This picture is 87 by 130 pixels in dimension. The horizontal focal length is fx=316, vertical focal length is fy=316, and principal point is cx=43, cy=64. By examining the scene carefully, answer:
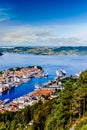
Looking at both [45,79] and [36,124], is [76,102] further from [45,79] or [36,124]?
[45,79]

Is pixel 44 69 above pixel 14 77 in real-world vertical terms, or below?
below

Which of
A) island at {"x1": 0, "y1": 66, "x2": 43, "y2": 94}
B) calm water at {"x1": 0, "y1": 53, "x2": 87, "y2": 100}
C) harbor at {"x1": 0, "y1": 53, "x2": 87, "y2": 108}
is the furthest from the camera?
island at {"x1": 0, "y1": 66, "x2": 43, "y2": 94}

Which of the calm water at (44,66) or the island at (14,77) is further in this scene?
the island at (14,77)

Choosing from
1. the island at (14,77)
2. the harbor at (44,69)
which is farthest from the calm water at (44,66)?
the island at (14,77)

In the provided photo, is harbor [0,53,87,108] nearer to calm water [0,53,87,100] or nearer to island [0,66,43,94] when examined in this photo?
calm water [0,53,87,100]

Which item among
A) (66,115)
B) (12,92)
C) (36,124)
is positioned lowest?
(12,92)

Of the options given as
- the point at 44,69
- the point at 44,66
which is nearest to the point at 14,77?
the point at 44,69

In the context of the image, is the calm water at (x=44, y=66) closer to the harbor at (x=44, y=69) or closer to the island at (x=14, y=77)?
the harbor at (x=44, y=69)

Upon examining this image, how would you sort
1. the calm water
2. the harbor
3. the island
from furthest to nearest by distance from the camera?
1. the island
2. the calm water
3. the harbor

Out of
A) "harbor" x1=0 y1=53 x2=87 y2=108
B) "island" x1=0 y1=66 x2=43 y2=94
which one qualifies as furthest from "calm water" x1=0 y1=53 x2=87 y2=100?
"island" x1=0 y1=66 x2=43 y2=94

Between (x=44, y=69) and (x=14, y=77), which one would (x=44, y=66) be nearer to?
(x=44, y=69)

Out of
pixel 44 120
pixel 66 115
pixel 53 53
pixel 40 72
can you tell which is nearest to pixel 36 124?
pixel 44 120
